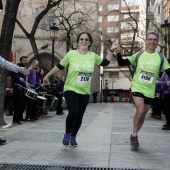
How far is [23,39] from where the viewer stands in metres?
41.0

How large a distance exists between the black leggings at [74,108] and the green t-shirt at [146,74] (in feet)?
3.06

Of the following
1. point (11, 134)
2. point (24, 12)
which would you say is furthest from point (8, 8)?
point (24, 12)

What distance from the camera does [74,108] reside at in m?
5.93

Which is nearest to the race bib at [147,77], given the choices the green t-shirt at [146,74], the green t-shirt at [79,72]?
the green t-shirt at [146,74]

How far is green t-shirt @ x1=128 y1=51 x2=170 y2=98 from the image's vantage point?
6.15m

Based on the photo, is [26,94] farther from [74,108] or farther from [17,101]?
[74,108]

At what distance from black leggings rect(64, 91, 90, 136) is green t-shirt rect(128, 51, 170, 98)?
0.93 meters

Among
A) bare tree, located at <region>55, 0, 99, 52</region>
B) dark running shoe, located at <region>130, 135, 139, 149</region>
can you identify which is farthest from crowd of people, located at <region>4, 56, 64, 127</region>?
bare tree, located at <region>55, 0, 99, 52</region>

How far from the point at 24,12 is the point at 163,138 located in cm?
3424

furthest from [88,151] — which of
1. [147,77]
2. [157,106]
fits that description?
[157,106]

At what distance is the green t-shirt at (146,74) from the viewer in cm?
615

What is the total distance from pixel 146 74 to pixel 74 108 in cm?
138

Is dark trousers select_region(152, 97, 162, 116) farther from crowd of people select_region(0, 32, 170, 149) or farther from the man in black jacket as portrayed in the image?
crowd of people select_region(0, 32, 170, 149)

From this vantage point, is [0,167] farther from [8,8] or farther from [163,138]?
[8,8]
